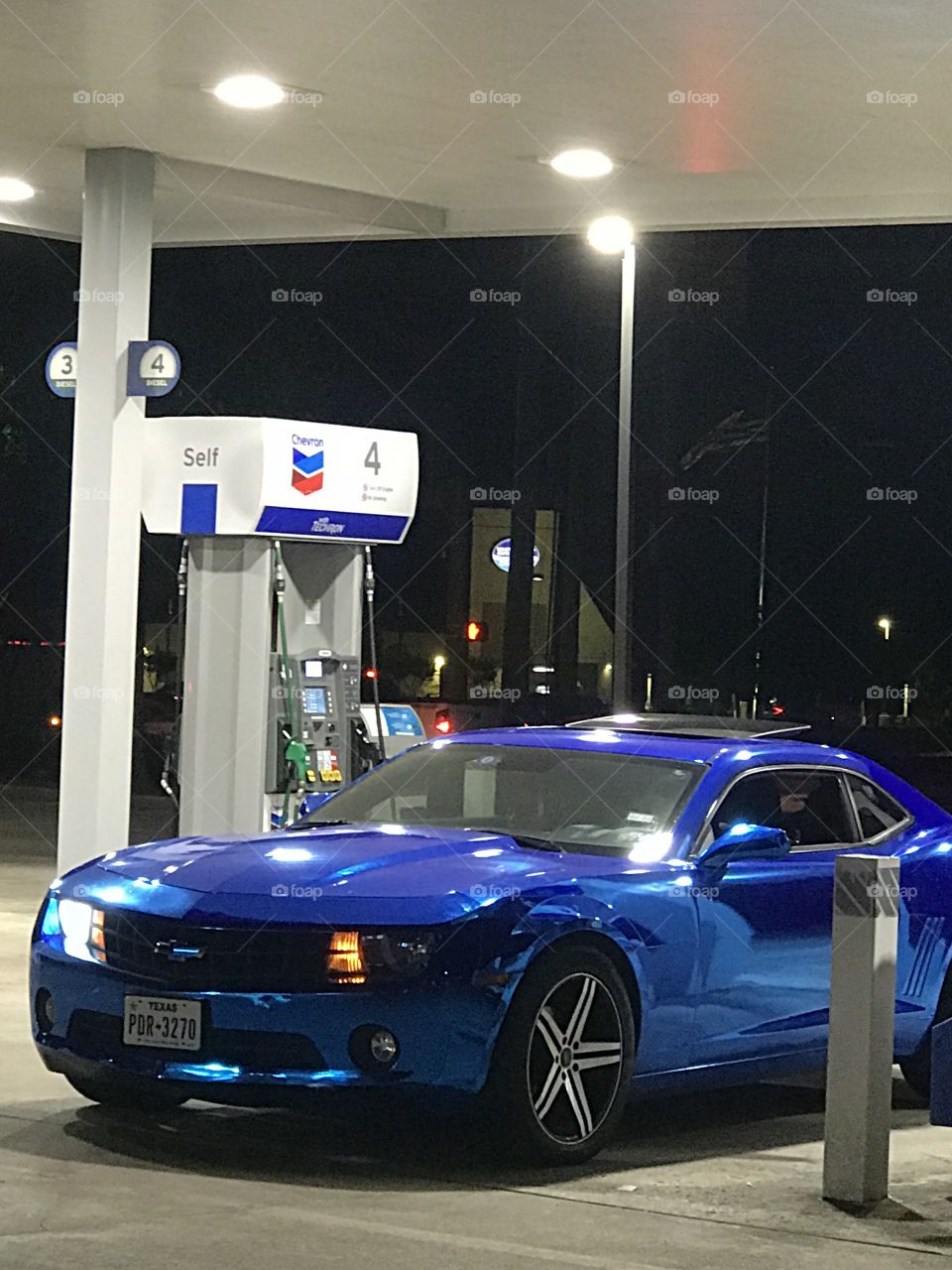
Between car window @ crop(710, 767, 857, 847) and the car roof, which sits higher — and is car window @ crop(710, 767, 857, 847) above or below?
below

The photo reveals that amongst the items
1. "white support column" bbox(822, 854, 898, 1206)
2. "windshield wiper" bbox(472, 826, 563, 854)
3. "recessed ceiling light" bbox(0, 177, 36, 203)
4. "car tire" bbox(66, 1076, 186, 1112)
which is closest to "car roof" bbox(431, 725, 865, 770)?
"windshield wiper" bbox(472, 826, 563, 854)

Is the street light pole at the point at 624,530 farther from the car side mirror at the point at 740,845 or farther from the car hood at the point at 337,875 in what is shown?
the car hood at the point at 337,875

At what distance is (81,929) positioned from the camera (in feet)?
23.4

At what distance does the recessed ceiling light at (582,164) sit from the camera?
1345 centimetres

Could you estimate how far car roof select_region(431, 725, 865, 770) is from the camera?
27.0ft

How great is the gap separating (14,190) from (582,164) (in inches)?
174

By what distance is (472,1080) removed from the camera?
6559mm

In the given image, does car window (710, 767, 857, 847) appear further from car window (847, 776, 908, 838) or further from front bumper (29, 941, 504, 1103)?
front bumper (29, 941, 504, 1103)

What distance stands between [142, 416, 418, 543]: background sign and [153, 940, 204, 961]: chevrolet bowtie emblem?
7237 mm

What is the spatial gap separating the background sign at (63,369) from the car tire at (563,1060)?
7.95 metres

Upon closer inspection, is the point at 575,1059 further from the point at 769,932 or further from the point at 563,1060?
the point at 769,932

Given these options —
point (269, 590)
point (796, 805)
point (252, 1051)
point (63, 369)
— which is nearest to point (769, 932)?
point (796, 805)

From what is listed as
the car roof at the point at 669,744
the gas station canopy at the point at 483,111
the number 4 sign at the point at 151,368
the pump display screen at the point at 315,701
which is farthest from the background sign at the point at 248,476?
the car roof at the point at 669,744

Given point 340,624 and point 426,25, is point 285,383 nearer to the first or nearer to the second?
point 340,624
